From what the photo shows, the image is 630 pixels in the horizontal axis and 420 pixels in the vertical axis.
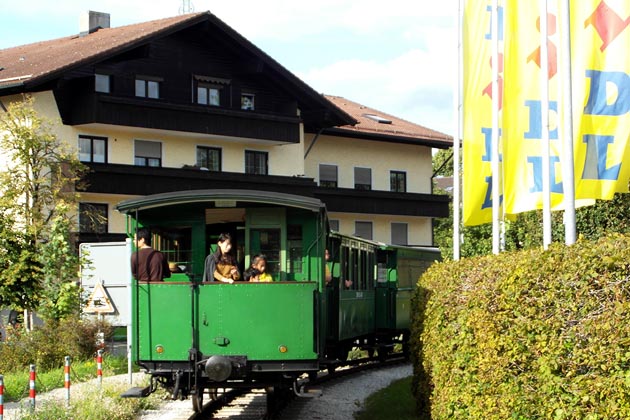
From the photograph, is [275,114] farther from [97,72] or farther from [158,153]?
[97,72]

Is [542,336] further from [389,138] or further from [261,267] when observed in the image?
[389,138]

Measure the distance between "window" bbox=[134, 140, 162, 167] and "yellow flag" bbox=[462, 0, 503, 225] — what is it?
26865 mm

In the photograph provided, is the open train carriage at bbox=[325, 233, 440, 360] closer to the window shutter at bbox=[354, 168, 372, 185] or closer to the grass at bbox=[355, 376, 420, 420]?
the grass at bbox=[355, 376, 420, 420]

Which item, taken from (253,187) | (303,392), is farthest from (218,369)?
(253,187)

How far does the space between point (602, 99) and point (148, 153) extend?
3347 centimetres

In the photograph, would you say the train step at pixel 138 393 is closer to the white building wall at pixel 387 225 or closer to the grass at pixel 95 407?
the grass at pixel 95 407

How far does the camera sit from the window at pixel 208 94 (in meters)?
44.8

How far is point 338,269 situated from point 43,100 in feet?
81.2

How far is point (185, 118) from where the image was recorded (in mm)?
43094

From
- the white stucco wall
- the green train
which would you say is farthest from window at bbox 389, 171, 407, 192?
the green train

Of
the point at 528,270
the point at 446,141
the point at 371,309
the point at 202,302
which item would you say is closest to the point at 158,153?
the point at 446,141

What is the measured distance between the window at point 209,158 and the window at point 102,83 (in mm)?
5229

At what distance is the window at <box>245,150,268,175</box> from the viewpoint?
1863 inches

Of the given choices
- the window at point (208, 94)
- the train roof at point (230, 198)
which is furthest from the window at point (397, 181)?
the train roof at point (230, 198)
